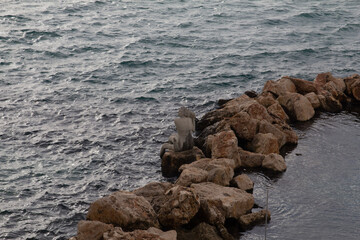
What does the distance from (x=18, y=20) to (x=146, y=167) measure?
26161 millimetres

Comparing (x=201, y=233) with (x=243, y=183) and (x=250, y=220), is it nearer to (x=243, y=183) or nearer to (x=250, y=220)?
(x=250, y=220)

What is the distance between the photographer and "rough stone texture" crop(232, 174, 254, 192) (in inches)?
745

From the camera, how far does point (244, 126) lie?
74.0 feet

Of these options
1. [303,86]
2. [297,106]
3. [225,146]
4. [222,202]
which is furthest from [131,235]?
[303,86]

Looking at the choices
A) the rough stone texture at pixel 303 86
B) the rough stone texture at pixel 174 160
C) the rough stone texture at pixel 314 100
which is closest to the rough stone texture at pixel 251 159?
the rough stone texture at pixel 174 160

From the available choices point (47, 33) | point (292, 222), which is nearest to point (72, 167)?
point (292, 222)

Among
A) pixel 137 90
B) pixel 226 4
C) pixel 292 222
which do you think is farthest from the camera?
pixel 226 4

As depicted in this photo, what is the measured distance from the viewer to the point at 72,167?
21578mm

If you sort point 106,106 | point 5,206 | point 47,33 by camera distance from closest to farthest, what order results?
point 5,206 < point 106,106 < point 47,33

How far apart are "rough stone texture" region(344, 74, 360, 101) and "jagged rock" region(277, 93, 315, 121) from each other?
3.21 metres

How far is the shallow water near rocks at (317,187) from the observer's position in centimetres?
1664

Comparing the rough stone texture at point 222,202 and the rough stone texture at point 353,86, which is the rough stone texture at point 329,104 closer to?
the rough stone texture at point 353,86

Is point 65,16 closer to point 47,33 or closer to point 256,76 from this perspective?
point 47,33

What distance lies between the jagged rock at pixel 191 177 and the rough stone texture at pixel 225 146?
192 cm
